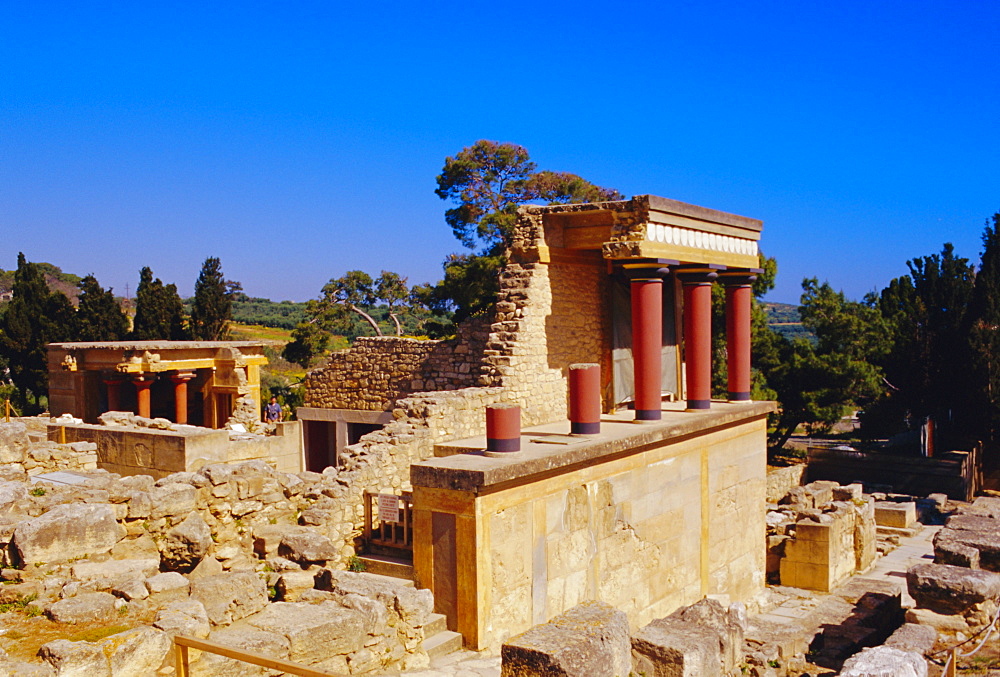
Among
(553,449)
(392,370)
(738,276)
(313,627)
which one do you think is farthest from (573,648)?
(738,276)

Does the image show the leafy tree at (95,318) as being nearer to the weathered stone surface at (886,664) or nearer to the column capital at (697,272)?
the column capital at (697,272)

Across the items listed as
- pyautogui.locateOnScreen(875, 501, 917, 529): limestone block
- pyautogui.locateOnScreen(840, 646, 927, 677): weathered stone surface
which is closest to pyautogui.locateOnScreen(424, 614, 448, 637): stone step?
pyautogui.locateOnScreen(840, 646, 927, 677): weathered stone surface

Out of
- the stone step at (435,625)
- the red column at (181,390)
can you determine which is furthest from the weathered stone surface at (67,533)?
the red column at (181,390)

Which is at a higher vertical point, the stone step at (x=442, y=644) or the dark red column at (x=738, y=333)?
the dark red column at (x=738, y=333)

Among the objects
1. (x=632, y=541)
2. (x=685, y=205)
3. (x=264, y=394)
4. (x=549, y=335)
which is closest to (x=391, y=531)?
(x=632, y=541)

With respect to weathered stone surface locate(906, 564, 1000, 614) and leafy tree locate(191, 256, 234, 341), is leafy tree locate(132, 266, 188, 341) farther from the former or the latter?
weathered stone surface locate(906, 564, 1000, 614)

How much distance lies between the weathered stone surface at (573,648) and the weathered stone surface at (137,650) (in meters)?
2.36

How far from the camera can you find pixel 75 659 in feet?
16.9

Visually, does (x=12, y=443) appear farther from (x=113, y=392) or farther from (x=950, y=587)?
(x=950, y=587)

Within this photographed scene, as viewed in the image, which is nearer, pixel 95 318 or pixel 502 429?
pixel 502 429

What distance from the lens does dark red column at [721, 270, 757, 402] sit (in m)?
15.6

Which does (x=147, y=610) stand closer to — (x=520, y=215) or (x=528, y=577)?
(x=528, y=577)

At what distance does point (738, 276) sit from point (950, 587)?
27.4 feet

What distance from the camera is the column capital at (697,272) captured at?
13820mm
